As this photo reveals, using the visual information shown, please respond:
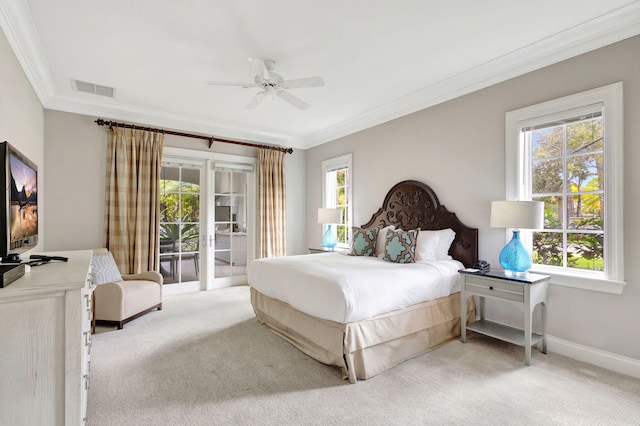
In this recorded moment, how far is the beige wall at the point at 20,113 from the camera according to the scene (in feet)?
7.93

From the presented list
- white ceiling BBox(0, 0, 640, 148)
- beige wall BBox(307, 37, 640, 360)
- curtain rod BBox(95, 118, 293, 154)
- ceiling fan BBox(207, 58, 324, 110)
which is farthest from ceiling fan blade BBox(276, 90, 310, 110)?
curtain rod BBox(95, 118, 293, 154)

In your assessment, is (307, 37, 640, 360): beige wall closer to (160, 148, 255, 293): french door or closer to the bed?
the bed

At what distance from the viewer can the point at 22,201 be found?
196 centimetres

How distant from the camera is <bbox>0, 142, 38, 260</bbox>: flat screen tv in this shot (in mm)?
1606

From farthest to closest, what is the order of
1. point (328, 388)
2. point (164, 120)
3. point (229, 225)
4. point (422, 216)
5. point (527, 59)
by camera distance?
point (229, 225), point (164, 120), point (422, 216), point (527, 59), point (328, 388)

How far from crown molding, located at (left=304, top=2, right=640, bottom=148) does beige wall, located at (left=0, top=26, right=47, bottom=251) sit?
3848 mm

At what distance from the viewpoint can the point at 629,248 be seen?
95.7 inches

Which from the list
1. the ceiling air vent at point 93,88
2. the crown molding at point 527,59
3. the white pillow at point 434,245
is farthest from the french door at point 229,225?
the white pillow at point 434,245

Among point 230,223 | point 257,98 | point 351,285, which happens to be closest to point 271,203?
point 230,223

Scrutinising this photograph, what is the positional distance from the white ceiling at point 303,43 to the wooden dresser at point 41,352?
6.80ft

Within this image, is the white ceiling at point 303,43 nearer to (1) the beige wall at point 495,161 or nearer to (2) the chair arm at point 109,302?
(1) the beige wall at point 495,161

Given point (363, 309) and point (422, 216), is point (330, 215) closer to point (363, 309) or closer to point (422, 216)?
point (422, 216)

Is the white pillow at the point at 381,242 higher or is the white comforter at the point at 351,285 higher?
the white pillow at the point at 381,242

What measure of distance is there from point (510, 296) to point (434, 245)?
0.94m
